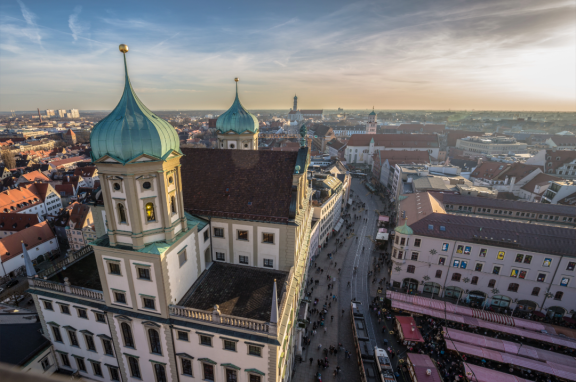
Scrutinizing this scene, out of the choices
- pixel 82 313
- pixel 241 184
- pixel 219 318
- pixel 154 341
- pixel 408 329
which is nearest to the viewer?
pixel 219 318

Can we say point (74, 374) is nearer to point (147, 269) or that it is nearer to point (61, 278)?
point (61, 278)

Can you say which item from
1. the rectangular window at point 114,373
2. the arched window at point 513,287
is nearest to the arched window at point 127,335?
the rectangular window at point 114,373

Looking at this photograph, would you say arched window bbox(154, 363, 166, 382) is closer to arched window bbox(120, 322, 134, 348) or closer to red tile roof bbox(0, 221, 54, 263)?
arched window bbox(120, 322, 134, 348)

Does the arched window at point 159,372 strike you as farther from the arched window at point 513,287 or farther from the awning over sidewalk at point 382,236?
the arched window at point 513,287

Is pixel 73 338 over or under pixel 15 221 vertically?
over

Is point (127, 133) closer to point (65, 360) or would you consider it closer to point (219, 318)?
point (219, 318)

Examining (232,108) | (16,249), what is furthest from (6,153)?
(232,108)

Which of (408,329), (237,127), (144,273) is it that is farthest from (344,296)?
(144,273)
